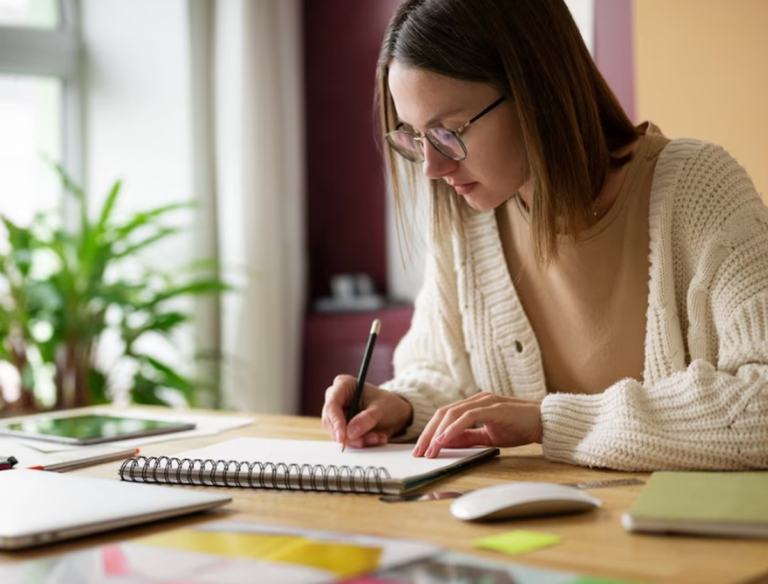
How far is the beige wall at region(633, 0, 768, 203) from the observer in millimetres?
2309

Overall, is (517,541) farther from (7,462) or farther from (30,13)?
(30,13)

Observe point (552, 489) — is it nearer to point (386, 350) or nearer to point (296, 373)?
point (386, 350)

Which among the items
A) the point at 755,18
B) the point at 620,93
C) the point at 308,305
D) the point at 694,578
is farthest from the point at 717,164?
the point at 308,305

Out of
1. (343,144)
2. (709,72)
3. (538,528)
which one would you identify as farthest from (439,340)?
(343,144)

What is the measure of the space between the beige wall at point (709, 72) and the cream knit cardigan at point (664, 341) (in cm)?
91

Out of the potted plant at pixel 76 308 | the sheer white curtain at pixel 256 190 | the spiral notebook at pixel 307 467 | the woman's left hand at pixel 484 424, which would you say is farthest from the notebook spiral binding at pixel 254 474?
the sheer white curtain at pixel 256 190

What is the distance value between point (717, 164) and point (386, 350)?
2211 millimetres

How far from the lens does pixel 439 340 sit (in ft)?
5.82

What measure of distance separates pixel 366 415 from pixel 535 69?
1.80 ft

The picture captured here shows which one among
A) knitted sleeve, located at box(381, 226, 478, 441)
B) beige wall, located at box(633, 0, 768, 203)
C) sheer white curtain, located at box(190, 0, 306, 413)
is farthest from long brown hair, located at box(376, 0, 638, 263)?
sheer white curtain, located at box(190, 0, 306, 413)

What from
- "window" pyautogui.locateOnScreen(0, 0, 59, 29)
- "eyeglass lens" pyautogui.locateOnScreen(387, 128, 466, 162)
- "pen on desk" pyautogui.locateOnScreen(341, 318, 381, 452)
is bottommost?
"pen on desk" pyautogui.locateOnScreen(341, 318, 381, 452)

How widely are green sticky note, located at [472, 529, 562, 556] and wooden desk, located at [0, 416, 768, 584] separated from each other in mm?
11

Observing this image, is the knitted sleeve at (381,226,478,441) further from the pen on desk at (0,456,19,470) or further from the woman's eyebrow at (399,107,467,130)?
the pen on desk at (0,456,19,470)

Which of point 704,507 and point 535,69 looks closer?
point 704,507
